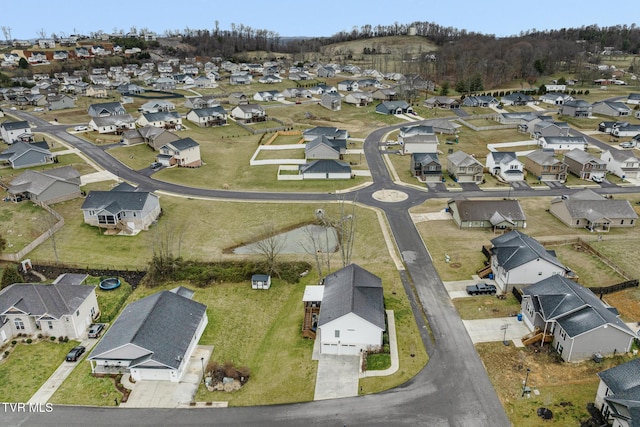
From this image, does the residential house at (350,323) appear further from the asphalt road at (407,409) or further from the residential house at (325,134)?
the residential house at (325,134)

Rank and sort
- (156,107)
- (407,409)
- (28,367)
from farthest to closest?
(156,107)
(28,367)
(407,409)

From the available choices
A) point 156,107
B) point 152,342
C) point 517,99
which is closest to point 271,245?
point 152,342

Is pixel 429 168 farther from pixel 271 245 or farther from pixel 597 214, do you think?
pixel 271 245

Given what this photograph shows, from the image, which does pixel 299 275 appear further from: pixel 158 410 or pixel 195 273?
pixel 158 410

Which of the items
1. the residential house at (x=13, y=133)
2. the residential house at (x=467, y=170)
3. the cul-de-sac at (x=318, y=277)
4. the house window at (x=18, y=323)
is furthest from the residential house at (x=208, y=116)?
the house window at (x=18, y=323)

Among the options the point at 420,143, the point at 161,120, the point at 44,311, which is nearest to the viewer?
the point at 44,311

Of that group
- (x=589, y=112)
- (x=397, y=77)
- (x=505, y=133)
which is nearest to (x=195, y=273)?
(x=505, y=133)

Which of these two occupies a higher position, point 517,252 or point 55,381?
point 517,252
